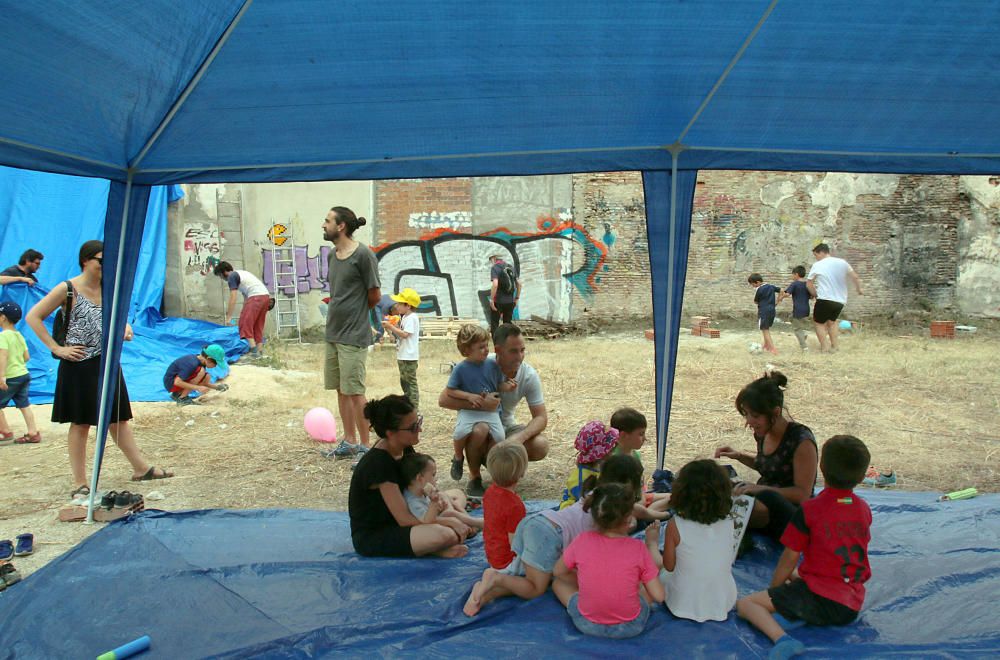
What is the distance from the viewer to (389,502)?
3936 millimetres

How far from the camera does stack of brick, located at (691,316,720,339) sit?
559 inches

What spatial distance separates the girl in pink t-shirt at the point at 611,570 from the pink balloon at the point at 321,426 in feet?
13.8

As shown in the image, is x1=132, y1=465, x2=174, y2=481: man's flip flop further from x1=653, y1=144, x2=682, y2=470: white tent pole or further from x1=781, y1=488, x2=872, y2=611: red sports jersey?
x1=781, y1=488, x2=872, y2=611: red sports jersey

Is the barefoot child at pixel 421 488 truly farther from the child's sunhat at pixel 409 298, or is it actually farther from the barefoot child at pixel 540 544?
the child's sunhat at pixel 409 298

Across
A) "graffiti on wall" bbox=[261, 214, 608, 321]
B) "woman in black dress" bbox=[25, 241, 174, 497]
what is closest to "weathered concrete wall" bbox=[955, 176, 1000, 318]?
"graffiti on wall" bbox=[261, 214, 608, 321]

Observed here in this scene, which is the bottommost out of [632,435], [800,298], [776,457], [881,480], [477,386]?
[881,480]

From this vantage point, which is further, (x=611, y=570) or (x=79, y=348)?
(x=79, y=348)

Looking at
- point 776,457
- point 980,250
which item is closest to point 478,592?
point 776,457

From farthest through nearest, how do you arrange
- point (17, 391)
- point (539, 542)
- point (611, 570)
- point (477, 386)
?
point (17, 391), point (477, 386), point (539, 542), point (611, 570)

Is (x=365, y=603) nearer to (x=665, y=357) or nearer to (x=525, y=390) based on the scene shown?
(x=525, y=390)

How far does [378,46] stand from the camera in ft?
10.8

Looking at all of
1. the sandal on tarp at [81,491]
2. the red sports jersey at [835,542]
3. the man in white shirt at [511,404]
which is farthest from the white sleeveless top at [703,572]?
the sandal on tarp at [81,491]

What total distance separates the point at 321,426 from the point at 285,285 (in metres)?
7.89

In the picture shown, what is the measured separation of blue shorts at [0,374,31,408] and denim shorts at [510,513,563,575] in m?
5.55
